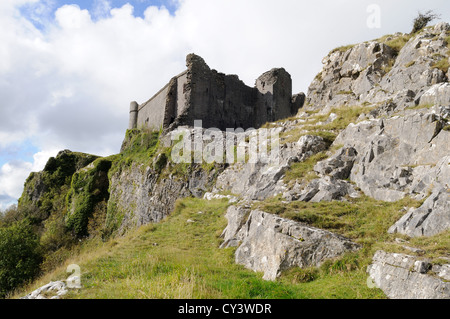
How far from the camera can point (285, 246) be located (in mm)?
8586

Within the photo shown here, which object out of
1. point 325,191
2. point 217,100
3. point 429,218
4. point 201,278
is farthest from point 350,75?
point 201,278

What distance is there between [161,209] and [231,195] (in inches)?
319

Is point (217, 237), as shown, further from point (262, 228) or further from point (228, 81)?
point (228, 81)

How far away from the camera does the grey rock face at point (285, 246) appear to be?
8.18 m

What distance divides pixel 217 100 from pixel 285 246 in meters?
25.6

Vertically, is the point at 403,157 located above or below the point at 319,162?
below

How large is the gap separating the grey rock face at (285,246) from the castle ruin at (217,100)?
21.9 m

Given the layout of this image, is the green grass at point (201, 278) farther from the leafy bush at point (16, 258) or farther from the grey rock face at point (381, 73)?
the leafy bush at point (16, 258)

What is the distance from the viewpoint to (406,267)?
21.0ft

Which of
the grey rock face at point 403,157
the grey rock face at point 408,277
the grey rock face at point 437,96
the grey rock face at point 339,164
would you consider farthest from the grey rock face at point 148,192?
the grey rock face at point 408,277

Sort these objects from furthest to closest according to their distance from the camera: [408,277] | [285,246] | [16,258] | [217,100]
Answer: [217,100] → [16,258] → [285,246] → [408,277]

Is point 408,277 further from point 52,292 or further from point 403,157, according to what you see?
point 52,292

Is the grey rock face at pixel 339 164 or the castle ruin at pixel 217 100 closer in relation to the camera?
the grey rock face at pixel 339 164
